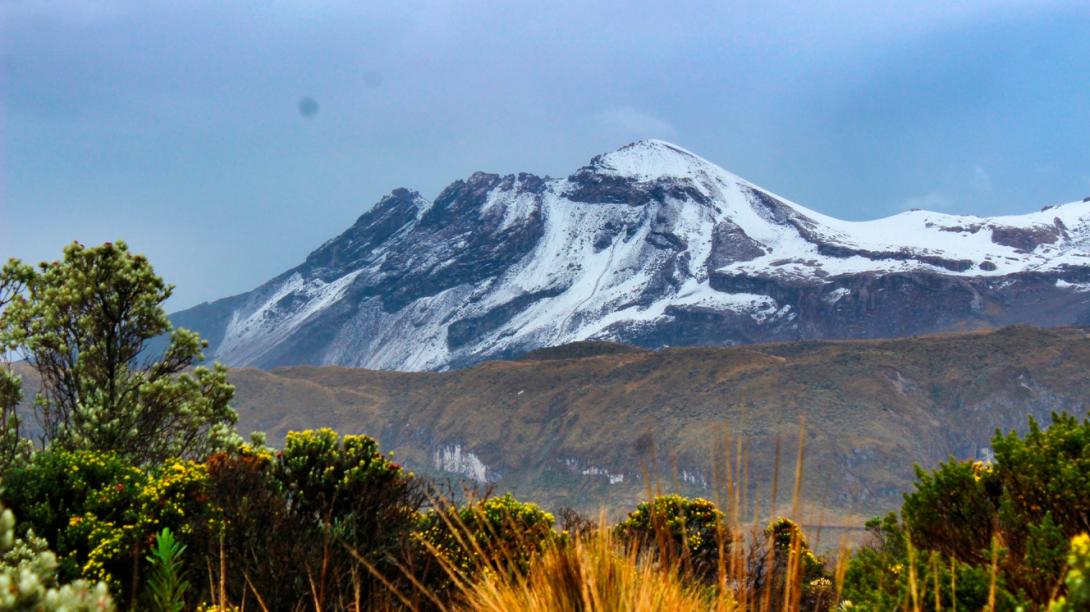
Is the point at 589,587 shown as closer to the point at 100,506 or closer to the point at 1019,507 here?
the point at 1019,507

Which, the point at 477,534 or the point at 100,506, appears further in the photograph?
the point at 477,534

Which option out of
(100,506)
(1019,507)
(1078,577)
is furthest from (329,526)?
(1078,577)

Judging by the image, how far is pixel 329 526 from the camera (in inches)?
292

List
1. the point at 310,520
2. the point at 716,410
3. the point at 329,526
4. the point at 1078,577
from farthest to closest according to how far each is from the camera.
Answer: the point at 716,410 < the point at 310,520 < the point at 329,526 < the point at 1078,577

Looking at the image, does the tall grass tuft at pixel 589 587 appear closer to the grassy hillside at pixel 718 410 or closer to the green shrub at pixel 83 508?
the green shrub at pixel 83 508

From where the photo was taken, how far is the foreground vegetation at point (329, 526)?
4281mm

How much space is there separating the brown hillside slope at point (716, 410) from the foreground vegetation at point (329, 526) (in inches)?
3427

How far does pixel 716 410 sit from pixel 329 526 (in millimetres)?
121717

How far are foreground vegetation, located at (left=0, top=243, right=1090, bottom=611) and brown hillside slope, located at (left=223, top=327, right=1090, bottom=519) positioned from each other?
87.0m

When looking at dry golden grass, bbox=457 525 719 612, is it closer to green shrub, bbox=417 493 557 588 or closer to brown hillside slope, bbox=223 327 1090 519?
green shrub, bbox=417 493 557 588

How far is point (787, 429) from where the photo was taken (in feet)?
383

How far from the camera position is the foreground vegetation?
4281 mm

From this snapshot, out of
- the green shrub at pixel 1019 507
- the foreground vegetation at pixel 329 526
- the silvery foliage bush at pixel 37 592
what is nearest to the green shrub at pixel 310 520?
the foreground vegetation at pixel 329 526

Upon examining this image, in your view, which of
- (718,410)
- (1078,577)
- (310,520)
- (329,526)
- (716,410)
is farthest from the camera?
(716,410)
